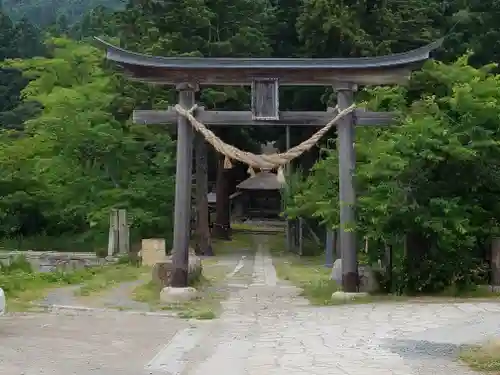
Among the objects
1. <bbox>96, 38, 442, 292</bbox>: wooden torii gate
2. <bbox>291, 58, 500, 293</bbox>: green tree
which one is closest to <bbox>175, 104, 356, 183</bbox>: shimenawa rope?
<bbox>96, 38, 442, 292</bbox>: wooden torii gate

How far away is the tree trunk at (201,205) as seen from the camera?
31.1 metres

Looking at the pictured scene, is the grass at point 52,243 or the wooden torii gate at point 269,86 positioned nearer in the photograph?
the wooden torii gate at point 269,86

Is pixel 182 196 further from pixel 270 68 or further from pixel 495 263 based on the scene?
pixel 495 263

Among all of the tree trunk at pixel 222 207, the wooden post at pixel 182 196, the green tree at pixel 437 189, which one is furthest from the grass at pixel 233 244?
the green tree at pixel 437 189

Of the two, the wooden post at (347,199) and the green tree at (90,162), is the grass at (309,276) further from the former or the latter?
the green tree at (90,162)

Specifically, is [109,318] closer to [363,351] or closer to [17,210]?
[363,351]

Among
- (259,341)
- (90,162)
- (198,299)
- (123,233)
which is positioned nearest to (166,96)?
(90,162)

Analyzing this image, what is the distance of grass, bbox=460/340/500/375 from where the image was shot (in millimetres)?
7586

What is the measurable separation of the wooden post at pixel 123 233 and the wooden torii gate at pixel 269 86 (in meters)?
11.6

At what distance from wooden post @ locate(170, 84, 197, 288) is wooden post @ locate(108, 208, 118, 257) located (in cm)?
1158

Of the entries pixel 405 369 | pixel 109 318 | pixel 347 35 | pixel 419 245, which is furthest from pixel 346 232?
pixel 347 35

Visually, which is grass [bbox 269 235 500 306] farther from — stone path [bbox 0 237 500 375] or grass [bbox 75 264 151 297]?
grass [bbox 75 264 151 297]

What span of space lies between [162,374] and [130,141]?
21445 millimetres

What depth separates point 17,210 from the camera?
30.7 metres
